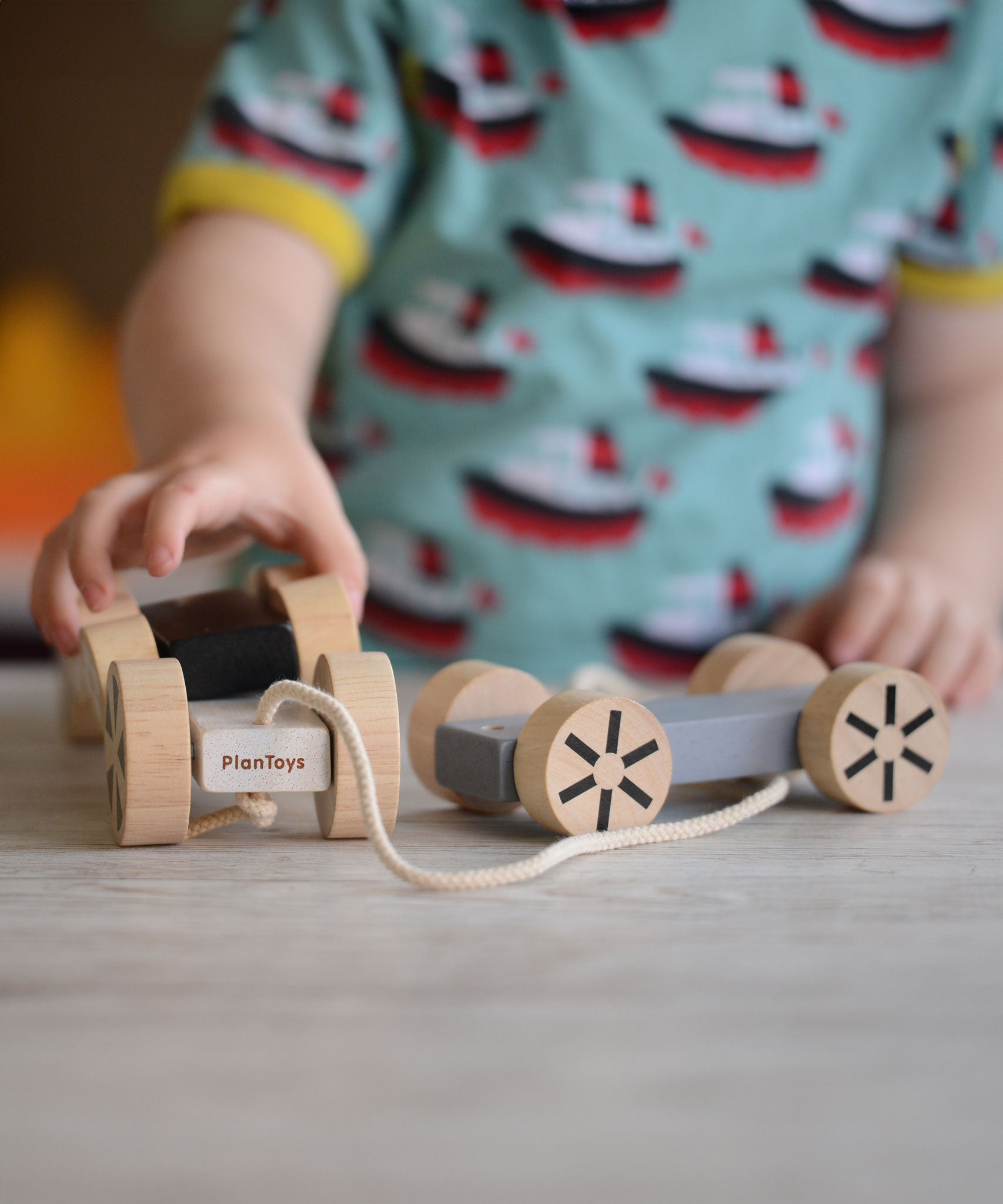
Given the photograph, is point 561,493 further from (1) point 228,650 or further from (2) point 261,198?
(1) point 228,650

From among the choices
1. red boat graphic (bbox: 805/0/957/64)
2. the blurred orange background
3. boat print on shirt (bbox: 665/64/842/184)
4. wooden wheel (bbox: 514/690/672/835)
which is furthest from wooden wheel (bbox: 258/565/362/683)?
the blurred orange background

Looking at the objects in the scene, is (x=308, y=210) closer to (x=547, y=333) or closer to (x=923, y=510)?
(x=547, y=333)

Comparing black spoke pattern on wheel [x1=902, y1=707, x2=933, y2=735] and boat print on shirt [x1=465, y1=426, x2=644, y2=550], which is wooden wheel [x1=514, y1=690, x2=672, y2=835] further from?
boat print on shirt [x1=465, y1=426, x2=644, y2=550]

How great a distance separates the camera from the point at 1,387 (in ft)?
8.02

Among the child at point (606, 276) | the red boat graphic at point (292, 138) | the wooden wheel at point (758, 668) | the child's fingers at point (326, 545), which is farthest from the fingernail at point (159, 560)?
the red boat graphic at point (292, 138)

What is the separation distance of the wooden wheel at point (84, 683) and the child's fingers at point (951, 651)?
0.51 metres

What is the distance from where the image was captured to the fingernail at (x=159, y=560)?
0.48 m

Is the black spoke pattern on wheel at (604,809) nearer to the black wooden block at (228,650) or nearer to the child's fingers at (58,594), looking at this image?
the black wooden block at (228,650)

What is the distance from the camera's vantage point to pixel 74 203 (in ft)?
8.06

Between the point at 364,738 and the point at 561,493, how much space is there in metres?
0.55

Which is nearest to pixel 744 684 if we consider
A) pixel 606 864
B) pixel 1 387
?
pixel 606 864

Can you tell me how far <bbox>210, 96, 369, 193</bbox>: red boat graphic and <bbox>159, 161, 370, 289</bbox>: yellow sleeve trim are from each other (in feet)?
0.05

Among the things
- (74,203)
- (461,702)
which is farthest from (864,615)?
(74,203)

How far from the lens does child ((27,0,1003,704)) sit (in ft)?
2.87
